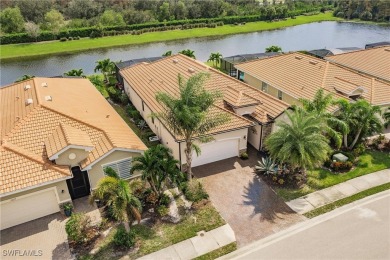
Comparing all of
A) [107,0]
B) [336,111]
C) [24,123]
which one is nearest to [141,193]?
[24,123]

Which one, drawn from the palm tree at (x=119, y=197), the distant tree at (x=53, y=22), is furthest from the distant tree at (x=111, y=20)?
the palm tree at (x=119, y=197)

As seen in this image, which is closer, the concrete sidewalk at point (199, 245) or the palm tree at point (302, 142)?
the concrete sidewalk at point (199, 245)

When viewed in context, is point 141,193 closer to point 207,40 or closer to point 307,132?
point 307,132

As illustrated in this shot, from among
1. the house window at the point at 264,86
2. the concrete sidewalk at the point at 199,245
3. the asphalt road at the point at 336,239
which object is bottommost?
the asphalt road at the point at 336,239

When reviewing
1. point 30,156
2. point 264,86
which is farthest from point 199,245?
point 264,86

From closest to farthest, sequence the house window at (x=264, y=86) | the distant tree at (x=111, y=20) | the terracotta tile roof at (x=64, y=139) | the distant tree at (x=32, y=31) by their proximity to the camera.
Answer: the terracotta tile roof at (x=64, y=139) → the house window at (x=264, y=86) → the distant tree at (x=32, y=31) → the distant tree at (x=111, y=20)

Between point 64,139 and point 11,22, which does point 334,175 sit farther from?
point 11,22

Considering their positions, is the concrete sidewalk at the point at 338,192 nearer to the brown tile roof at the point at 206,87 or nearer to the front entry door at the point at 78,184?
the brown tile roof at the point at 206,87
